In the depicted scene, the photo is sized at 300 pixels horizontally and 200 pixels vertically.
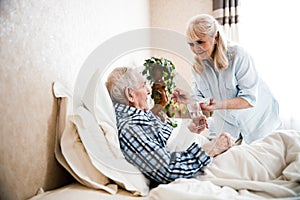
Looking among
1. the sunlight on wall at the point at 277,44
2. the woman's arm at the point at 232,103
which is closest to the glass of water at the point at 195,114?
the woman's arm at the point at 232,103

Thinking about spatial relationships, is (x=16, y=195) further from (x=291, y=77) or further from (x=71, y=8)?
(x=291, y=77)

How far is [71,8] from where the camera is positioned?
97 centimetres

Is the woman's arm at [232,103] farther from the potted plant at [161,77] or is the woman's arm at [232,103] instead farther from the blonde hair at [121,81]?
the blonde hair at [121,81]

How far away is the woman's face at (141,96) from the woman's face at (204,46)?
281 millimetres

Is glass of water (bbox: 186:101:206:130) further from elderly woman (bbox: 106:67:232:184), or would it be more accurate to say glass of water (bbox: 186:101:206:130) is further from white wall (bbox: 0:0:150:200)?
white wall (bbox: 0:0:150:200)

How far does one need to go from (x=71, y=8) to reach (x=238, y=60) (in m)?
0.72

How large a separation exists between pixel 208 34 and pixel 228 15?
Result: 380 millimetres

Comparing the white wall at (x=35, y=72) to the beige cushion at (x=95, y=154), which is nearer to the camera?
the white wall at (x=35, y=72)

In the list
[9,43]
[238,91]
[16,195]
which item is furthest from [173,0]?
[16,195]

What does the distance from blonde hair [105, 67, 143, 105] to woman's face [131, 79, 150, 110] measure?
0.6 inches

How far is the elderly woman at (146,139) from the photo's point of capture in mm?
843

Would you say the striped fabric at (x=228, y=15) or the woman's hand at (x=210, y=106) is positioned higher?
the striped fabric at (x=228, y=15)

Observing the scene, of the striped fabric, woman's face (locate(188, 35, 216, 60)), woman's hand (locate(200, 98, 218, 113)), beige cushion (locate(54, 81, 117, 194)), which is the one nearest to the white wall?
beige cushion (locate(54, 81, 117, 194))

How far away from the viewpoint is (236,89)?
1.17 metres
